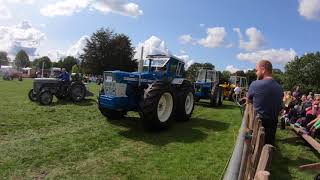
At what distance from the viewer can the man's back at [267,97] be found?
6617 millimetres

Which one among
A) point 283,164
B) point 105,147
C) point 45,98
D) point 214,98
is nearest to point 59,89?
point 45,98

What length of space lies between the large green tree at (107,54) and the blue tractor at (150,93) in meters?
47.9

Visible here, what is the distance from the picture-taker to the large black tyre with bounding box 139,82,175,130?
32.8 feet

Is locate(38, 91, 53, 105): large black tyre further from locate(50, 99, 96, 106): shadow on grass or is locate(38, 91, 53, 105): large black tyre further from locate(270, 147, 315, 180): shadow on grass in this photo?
locate(270, 147, 315, 180): shadow on grass

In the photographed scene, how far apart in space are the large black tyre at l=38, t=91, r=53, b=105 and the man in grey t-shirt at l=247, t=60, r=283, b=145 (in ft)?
37.1

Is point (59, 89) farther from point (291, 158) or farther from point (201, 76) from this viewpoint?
point (291, 158)

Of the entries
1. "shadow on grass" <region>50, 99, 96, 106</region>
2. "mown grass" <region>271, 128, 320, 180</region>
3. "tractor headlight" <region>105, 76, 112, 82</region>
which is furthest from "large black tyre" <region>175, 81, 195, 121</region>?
"shadow on grass" <region>50, 99, 96, 106</region>

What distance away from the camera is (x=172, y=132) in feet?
35.4

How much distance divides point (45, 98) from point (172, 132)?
7.52 meters

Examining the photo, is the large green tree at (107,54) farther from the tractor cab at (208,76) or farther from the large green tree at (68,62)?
the large green tree at (68,62)

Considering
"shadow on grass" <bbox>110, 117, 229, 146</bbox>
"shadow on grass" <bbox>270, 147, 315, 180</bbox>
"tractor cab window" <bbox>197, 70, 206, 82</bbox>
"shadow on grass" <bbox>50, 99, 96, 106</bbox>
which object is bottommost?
"shadow on grass" <bbox>270, 147, 315, 180</bbox>

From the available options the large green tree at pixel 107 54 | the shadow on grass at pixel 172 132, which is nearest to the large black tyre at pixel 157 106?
the shadow on grass at pixel 172 132

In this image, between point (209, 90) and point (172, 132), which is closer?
point (172, 132)

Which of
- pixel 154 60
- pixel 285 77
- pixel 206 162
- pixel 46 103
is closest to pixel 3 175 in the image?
pixel 206 162
